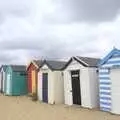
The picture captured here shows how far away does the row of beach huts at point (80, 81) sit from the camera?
14.4 metres

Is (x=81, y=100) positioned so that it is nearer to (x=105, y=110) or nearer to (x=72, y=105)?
(x=72, y=105)

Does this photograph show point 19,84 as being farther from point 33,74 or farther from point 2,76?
point 2,76

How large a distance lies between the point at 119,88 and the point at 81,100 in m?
3.80

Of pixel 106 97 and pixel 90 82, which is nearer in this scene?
pixel 106 97

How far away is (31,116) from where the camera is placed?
14266 mm

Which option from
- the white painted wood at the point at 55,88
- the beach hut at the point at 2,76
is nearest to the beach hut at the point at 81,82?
the white painted wood at the point at 55,88

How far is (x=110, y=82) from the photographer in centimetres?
1452

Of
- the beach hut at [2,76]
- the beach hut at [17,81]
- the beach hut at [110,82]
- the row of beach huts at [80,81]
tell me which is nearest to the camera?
the beach hut at [110,82]

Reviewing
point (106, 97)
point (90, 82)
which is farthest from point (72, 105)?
point (106, 97)

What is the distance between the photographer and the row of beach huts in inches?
568

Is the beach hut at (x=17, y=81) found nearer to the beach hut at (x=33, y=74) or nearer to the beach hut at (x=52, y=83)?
the beach hut at (x=33, y=74)

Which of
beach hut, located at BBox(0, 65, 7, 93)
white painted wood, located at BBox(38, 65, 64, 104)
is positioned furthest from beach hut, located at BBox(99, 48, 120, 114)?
beach hut, located at BBox(0, 65, 7, 93)

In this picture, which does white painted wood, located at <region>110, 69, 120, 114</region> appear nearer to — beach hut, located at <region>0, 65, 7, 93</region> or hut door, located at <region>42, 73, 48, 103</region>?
hut door, located at <region>42, 73, 48, 103</region>

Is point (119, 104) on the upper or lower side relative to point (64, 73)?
lower
